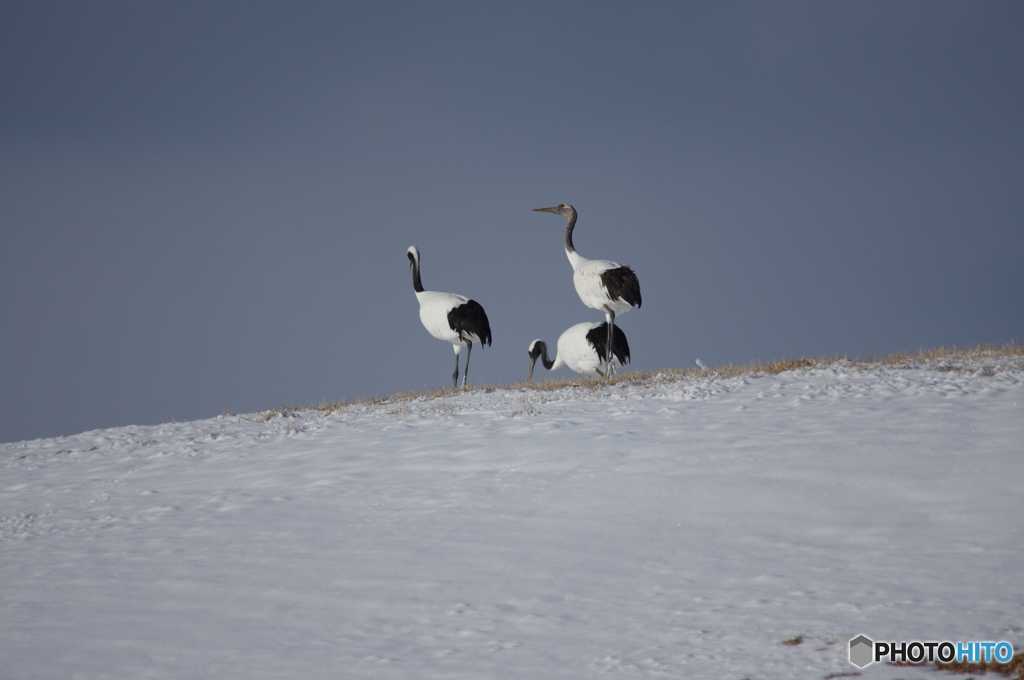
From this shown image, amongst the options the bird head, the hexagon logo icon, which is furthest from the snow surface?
the bird head

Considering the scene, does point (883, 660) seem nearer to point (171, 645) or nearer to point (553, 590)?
point (553, 590)

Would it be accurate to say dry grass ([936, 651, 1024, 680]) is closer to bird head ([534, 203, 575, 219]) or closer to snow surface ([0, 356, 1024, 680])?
snow surface ([0, 356, 1024, 680])

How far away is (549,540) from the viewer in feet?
24.1

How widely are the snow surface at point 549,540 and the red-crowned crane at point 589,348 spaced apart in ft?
21.5

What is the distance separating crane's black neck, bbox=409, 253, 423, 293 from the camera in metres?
20.1

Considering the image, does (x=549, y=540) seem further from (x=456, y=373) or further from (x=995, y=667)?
(x=456, y=373)

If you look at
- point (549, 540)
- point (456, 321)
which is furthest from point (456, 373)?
point (549, 540)

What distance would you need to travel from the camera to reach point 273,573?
679cm

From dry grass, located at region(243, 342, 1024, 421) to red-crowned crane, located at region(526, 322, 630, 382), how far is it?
393cm

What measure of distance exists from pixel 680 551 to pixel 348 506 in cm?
345

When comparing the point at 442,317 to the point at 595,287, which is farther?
the point at 442,317

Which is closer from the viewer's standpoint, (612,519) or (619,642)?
(619,642)

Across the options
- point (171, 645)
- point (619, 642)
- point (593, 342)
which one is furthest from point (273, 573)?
point (593, 342)

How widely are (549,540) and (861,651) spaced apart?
2.97 metres
